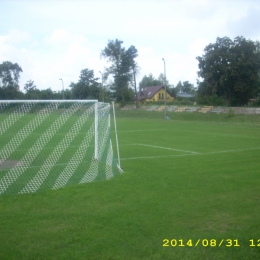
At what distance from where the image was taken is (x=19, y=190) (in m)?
8.27

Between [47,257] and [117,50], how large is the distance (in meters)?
68.0

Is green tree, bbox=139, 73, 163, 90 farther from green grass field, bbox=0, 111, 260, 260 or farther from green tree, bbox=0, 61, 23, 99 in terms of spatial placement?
green grass field, bbox=0, 111, 260, 260

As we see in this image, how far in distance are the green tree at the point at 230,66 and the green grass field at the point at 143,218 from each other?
43.5 metres

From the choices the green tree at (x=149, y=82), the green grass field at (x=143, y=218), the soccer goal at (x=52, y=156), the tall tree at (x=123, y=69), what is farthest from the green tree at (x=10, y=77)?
the green tree at (x=149, y=82)

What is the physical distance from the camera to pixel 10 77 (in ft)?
169

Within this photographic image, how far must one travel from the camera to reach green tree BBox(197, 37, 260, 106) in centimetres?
5122

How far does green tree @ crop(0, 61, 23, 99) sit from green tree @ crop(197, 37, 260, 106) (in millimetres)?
28280

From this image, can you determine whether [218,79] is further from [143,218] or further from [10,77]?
[143,218]

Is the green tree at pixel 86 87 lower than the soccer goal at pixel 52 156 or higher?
higher

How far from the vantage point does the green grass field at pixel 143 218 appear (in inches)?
191
